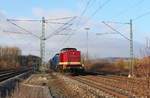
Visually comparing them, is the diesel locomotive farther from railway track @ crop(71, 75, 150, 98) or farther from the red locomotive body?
railway track @ crop(71, 75, 150, 98)

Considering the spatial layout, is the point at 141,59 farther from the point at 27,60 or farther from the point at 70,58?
the point at 27,60

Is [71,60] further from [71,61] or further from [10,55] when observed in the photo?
[10,55]

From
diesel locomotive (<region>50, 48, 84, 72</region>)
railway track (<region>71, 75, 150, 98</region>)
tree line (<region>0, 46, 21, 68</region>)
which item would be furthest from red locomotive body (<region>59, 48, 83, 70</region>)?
tree line (<region>0, 46, 21, 68</region>)

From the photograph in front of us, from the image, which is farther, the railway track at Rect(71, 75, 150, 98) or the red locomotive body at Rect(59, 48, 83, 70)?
the red locomotive body at Rect(59, 48, 83, 70)

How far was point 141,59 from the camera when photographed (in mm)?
11508

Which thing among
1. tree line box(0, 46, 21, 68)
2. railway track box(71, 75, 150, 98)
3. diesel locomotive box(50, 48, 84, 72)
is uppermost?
tree line box(0, 46, 21, 68)

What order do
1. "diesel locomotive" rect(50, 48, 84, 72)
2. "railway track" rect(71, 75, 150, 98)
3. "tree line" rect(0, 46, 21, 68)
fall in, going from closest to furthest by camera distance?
"railway track" rect(71, 75, 150, 98) → "diesel locomotive" rect(50, 48, 84, 72) → "tree line" rect(0, 46, 21, 68)

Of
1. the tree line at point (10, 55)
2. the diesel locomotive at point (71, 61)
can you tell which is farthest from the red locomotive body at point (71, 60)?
the tree line at point (10, 55)

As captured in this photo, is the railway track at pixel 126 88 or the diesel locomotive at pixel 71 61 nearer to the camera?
the railway track at pixel 126 88

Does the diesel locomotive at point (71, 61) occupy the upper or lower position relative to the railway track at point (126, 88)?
upper

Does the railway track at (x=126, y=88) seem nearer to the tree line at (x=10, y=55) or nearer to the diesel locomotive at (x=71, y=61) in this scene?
the diesel locomotive at (x=71, y=61)

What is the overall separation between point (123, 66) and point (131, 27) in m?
36.6

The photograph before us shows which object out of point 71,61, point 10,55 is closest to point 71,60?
point 71,61

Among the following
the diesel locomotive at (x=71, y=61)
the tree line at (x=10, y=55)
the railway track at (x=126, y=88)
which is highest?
the tree line at (x=10, y=55)
